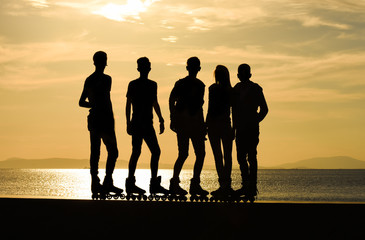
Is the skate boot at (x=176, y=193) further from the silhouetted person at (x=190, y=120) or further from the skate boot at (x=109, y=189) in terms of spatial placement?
the skate boot at (x=109, y=189)

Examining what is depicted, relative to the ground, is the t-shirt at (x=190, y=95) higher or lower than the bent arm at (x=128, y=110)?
higher

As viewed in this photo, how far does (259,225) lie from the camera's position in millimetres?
9523

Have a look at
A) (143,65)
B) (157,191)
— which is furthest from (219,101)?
(157,191)

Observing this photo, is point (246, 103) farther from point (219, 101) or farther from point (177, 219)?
point (177, 219)

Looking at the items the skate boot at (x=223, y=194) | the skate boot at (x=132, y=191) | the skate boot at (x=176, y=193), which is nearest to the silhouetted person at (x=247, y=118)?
the skate boot at (x=223, y=194)

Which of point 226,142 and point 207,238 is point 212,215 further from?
point 226,142

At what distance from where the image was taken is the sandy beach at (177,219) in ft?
29.3

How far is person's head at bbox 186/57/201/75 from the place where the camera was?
13.3 metres

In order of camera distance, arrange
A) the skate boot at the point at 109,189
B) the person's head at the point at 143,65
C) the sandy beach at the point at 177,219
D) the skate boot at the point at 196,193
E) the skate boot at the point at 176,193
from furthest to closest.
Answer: the person's head at the point at 143,65 < the skate boot at the point at 109,189 < the skate boot at the point at 196,193 < the skate boot at the point at 176,193 < the sandy beach at the point at 177,219

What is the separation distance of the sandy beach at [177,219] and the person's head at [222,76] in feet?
10.3

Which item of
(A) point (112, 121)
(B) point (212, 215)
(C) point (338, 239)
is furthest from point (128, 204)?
(C) point (338, 239)

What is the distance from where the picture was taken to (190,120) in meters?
13.3

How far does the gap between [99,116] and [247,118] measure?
338 centimetres

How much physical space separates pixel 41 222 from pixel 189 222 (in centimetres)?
249
